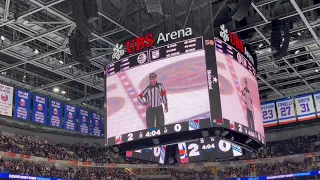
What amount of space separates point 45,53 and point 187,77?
12.4 m

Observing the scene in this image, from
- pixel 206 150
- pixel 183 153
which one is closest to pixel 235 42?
pixel 206 150

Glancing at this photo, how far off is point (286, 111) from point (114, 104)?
82.9 ft

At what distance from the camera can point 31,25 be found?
23.2m

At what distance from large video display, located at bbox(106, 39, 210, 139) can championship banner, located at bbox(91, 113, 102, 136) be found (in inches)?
774

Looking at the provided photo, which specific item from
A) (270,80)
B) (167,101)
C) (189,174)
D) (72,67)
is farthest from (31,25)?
(189,174)

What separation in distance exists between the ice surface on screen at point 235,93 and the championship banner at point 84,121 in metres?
20.6

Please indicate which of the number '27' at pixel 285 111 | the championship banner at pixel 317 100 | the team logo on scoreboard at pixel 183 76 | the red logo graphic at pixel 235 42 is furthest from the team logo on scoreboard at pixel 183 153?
the number '27' at pixel 285 111

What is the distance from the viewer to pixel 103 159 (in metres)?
40.8

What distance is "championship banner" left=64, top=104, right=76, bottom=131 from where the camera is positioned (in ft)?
113

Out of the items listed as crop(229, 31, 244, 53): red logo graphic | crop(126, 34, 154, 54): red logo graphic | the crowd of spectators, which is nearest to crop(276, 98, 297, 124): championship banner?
the crowd of spectators

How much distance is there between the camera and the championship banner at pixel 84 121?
36153 mm

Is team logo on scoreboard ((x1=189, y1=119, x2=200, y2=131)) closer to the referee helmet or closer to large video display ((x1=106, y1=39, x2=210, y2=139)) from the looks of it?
large video display ((x1=106, y1=39, x2=210, y2=139))

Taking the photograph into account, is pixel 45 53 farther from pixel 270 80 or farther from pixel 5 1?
pixel 270 80

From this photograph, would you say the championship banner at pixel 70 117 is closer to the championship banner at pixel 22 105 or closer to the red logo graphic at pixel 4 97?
the championship banner at pixel 22 105
